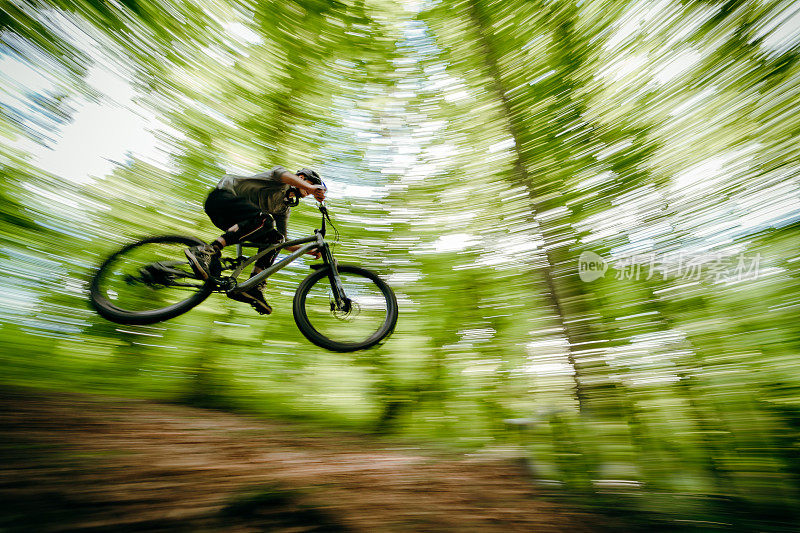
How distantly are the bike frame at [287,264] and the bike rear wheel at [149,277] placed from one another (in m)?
0.14

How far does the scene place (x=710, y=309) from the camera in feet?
7.32

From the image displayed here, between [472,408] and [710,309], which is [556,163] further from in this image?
[472,408]

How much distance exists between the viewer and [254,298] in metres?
1.88

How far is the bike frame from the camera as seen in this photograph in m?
1.82

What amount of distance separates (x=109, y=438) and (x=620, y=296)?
375cm

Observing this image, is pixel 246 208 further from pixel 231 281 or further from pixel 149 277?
pixel 149 277

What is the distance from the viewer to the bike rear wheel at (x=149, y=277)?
5.50 feet

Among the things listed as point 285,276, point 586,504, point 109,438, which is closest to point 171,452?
point 109,438

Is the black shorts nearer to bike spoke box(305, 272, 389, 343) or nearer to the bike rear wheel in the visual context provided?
the bike rear wheel

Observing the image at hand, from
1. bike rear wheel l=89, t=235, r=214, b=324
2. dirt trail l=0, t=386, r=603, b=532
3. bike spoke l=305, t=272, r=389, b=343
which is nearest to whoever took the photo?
dirt trail l=0, t=386, r=603, b=532

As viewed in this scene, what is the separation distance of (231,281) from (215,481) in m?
1.03

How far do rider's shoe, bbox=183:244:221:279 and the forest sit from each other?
104 centimetres

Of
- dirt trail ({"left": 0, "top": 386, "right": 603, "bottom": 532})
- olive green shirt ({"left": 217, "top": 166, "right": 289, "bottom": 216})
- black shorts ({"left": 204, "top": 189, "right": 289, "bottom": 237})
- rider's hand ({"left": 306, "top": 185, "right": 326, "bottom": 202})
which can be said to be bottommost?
dirt trail ({"left": 0, "top": 386, "right": 603, "bottom": 532})

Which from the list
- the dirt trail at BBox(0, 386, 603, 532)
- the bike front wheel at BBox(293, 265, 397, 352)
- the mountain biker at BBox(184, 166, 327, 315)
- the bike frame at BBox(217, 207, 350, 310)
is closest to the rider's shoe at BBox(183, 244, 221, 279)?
the mountain biker at BBox(184, 166, 327, 315)
